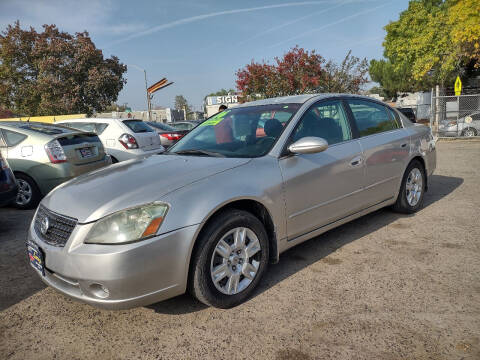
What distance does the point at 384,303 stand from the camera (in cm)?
263

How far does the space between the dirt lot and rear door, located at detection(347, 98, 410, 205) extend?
2.05ft

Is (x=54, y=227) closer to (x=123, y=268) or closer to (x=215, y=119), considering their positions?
(x=123, y=268)

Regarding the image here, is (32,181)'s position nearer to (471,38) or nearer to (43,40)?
(471,38)

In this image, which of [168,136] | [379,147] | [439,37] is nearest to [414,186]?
[379,147]

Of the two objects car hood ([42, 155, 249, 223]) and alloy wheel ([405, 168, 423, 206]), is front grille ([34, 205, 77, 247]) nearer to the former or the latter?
car hood ([42, 155, 249, 223])

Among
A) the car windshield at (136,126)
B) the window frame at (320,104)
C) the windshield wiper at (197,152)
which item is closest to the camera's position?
the window frame at (320,104)

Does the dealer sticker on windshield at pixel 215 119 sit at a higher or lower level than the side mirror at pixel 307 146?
higher

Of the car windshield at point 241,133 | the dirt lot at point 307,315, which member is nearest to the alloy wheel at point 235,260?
the dirt lot at point 307,315

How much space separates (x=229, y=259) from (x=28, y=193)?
4660 mm

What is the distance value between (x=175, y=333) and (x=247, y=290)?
2.06ft

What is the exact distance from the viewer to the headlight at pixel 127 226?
224cm

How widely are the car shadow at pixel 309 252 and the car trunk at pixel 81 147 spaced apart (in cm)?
386

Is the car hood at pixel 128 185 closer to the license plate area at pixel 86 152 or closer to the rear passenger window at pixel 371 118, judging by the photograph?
the rear passenger window at pixel 371 118

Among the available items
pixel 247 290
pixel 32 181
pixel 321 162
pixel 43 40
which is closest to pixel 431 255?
pixel 321 162
